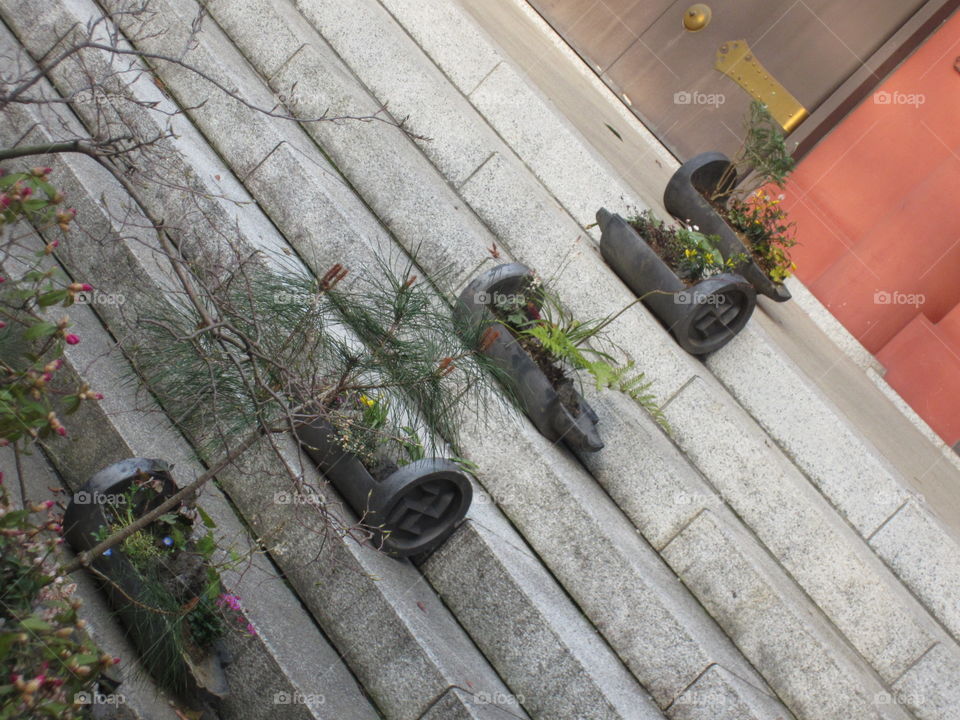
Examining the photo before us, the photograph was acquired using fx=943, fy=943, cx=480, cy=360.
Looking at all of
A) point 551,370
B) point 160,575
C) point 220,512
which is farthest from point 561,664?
point 160,575

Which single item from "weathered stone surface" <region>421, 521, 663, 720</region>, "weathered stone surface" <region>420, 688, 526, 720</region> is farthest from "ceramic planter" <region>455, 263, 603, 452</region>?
"weathered stone surface" <region>420, 688, 526, 720</region>

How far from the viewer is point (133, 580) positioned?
4.20 m

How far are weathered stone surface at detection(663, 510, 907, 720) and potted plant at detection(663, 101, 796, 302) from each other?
2.17 meters

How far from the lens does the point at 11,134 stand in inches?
228

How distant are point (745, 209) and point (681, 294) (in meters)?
1.28

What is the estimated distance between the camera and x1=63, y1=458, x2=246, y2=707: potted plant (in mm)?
4141

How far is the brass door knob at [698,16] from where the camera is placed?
961 centimetres

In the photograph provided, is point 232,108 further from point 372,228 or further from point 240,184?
point 372,228

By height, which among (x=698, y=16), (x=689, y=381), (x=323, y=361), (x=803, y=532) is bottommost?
(x=803, y=532)

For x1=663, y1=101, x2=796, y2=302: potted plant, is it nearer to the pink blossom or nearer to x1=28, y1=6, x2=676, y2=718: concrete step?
x1=28, y1=6, x2=676, y2=718: concrete step

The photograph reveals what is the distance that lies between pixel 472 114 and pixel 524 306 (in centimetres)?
210

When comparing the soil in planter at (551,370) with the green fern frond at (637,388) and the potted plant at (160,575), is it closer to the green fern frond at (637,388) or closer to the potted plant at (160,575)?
the green fern frond at (637,388)

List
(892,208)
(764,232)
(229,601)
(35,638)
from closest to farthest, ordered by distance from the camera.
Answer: (35,638)
(229,601)
(764,232)
(892,208)

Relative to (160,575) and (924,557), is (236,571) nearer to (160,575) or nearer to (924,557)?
(160,575)
